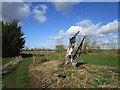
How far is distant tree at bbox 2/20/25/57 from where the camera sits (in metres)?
21.9

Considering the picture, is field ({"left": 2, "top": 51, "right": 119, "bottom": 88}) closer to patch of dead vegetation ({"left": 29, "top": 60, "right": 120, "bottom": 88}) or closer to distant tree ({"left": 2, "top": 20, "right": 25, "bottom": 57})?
patch of dead vegetation ({"left": 29, "top": 60, "right": 120, "bottom": 88})

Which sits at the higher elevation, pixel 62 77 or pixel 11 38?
pixel 11 38

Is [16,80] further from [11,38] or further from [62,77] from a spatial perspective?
[11,38]

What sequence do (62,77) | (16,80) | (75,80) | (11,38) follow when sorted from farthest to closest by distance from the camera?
(11,38) < (62,77) < (16,80) < (75,80)

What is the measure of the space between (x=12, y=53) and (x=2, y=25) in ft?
22.7

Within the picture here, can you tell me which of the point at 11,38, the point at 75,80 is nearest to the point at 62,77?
the point at 75,80

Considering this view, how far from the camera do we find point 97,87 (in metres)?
5.00

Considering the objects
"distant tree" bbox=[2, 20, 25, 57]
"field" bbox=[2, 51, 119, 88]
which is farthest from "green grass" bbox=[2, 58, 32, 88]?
"distant tree" bbox=[2, 20, 25, 57]

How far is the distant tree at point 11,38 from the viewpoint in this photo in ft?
71.8

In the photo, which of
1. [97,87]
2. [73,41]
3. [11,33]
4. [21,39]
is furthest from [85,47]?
[97,87]

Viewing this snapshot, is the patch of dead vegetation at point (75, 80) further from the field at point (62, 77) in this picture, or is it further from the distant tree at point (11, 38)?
the distant tree at point (11, 38)

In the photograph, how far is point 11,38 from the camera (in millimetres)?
22953

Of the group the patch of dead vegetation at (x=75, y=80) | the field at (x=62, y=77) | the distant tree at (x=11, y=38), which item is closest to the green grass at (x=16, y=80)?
the field at (x=62, y=77)

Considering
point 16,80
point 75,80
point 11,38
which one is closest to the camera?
point 75,80
